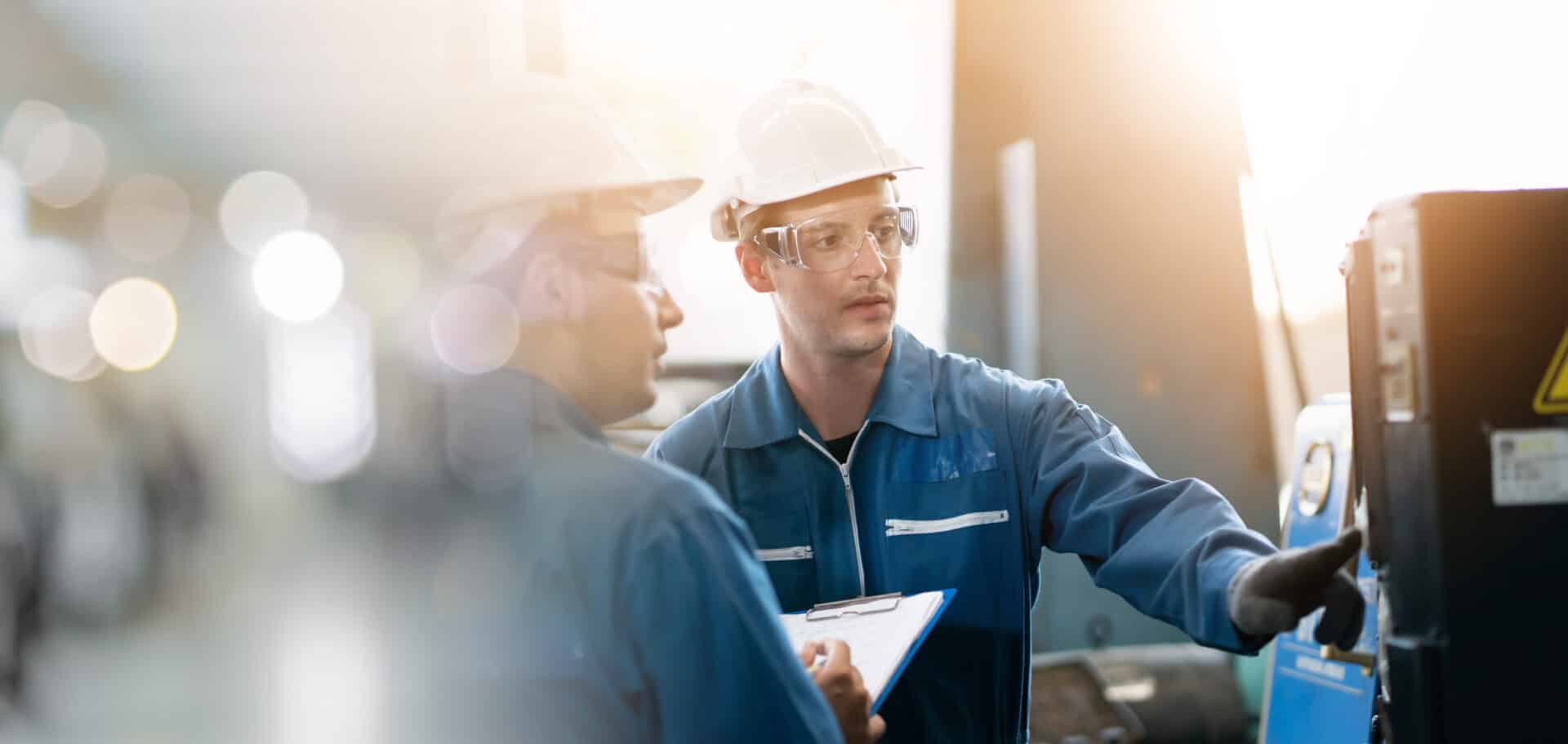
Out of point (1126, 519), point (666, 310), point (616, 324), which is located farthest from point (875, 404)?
point (616, 324)

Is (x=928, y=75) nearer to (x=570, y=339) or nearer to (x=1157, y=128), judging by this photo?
(x=1157, y=128)

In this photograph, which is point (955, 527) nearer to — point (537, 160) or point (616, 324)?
point (616, 324)

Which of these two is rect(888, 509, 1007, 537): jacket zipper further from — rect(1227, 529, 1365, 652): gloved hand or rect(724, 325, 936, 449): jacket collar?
rect(1227, 529, 1365, 652): gloved hand

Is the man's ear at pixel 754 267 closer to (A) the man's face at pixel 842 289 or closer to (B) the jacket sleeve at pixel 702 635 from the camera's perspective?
(A) the man's face at pixel 842 289

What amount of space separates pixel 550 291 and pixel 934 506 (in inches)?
39.0

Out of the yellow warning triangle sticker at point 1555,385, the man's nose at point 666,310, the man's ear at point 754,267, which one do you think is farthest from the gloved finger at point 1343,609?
the man's ear at point 754,267

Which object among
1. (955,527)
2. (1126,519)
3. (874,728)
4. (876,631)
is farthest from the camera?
(955,527)

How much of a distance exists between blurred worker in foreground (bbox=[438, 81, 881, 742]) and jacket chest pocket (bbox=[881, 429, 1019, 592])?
850 millimetres

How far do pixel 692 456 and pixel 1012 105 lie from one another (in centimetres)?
290

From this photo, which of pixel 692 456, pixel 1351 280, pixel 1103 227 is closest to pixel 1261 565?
pixel 1351 280

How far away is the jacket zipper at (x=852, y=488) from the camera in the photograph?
1.88 metres

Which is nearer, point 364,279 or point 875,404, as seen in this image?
point 875,404

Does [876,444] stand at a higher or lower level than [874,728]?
higher

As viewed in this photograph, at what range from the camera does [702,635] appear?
94cm
